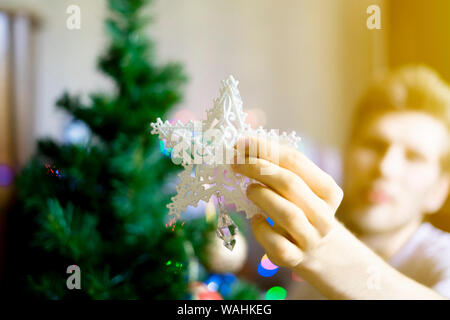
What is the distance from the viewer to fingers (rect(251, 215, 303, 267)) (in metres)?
0.28

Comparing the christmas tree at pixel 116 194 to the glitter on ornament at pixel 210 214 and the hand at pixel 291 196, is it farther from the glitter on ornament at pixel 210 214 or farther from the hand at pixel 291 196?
the hand at pixel 291 196

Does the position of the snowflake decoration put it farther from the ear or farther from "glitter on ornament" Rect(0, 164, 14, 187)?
"glitter on ornament" Rect(0, 164, 14, 187)

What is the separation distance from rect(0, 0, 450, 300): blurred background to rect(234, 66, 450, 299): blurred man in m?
0.76

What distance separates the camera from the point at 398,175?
39 centimetres

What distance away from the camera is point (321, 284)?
0.30 metres

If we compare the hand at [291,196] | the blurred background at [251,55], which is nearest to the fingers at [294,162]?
the hand at [291,196]

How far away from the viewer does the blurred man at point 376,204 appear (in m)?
0.27

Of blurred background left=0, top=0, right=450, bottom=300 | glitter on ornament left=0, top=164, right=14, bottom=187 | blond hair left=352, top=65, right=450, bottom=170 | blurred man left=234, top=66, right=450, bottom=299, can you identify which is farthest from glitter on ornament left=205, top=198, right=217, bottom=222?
glitter on ornament left=0, top=164, right=14, bottom=187

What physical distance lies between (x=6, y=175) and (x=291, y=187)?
4.19 feet

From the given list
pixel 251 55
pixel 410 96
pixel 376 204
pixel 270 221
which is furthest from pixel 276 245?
pixel 251 55

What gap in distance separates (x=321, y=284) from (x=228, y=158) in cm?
14

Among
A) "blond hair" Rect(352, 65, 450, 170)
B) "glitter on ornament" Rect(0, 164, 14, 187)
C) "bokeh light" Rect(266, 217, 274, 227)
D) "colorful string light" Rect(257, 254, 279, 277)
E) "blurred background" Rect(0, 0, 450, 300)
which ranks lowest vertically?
"colorful string light" Rect(257, 254, 279, 277)

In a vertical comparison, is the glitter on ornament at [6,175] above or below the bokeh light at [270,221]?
below

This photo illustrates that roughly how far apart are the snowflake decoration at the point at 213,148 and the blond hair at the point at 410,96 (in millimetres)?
253
